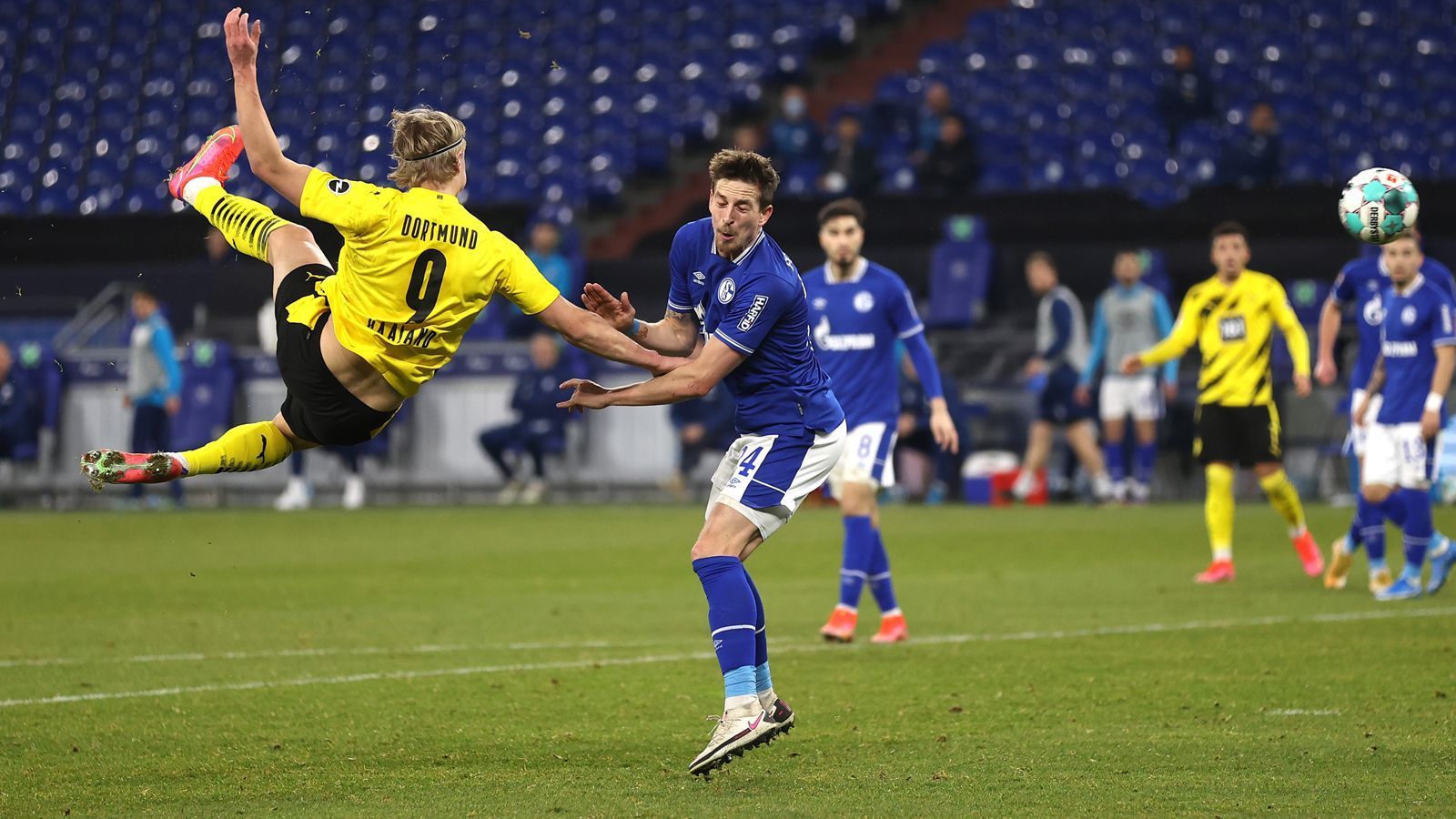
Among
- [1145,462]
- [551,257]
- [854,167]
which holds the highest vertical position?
[854,167]

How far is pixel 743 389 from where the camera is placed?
6.55 m

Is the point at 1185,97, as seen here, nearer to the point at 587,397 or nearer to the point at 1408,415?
the point at 1408,415

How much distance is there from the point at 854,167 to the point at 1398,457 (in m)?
11.6

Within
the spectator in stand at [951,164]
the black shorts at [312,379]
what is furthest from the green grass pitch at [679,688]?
the spectator in stand at [951,164]

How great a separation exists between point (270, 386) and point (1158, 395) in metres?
10.1

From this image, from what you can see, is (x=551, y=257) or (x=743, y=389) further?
(x=551, y=257)

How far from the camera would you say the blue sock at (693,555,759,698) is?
20.1ft

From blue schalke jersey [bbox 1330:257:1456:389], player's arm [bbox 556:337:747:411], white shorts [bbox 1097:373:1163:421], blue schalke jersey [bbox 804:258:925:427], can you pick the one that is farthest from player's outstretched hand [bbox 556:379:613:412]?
white shorts [bbox 1097:373:1163:421]

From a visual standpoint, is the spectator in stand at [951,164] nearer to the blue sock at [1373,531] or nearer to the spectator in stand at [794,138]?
the spectator in stand at [794,138]

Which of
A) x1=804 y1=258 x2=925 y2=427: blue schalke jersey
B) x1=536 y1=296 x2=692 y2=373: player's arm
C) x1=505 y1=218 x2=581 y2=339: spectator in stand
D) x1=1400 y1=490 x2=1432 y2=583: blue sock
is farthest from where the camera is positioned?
x1=505 y1=218 x2=581 y2=339: spectator in stand

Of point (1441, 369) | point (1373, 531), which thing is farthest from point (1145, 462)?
point (1441, 369)

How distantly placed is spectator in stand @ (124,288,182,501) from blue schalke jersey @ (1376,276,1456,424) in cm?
1333

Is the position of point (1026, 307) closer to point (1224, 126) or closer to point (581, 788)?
point (1224, 126)

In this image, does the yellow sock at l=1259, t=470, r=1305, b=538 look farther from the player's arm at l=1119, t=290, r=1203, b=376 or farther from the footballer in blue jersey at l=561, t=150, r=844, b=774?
the footballer in blue jersey at l=561, t=150, r=844, b=774
